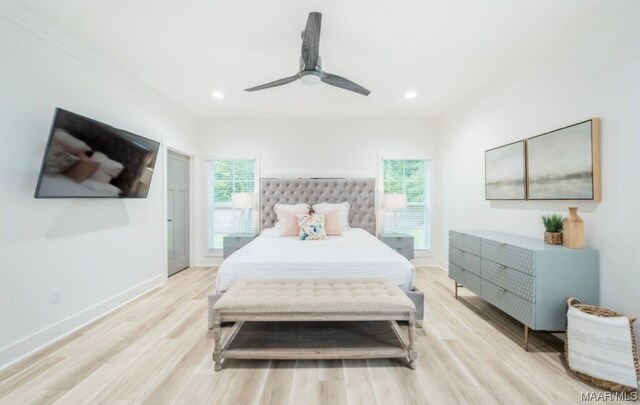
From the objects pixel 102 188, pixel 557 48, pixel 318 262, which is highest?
pixel 557 48

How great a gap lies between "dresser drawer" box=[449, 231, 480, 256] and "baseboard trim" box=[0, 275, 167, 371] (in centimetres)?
Answer: 405

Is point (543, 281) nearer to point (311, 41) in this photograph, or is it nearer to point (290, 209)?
point (311, 41)

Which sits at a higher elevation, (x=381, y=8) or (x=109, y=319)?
(x=381, y=8)

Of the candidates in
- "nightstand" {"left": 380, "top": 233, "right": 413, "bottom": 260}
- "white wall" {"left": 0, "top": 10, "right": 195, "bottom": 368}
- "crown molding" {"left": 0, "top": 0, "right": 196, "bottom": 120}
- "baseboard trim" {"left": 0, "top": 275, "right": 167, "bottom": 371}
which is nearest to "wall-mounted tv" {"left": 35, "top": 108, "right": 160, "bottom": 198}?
"white wall" {"left": 0, "top": 10, "right": 195, "bottom": 368}

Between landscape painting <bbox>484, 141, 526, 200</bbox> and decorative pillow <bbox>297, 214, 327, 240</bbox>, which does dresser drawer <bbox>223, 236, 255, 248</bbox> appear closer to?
decorative pillow <bbox>297, 214, 327, 240</bbox>

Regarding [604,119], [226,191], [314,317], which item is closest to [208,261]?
[226,191]

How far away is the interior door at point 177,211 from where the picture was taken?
4337mm

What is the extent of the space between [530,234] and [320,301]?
93.0 inches

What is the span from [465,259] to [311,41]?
282cm

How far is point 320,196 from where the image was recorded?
4809 millimetres

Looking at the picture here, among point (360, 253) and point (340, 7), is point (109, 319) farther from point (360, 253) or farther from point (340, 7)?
point (340, 7)

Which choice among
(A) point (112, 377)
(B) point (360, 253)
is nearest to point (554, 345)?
(B) point (360, 253)

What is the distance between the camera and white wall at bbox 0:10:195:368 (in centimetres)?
206

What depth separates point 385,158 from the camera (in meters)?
4.96
